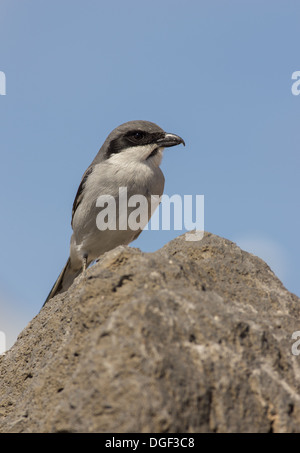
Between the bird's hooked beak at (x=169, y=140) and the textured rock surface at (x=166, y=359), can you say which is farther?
the bird's hooked beak at (x=169, y=140)

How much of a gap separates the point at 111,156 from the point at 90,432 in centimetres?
567

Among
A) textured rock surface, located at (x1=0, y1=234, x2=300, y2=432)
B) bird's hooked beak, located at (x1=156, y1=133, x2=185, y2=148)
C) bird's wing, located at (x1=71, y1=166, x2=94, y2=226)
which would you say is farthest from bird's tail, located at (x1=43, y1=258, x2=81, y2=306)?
textured rock surface, located at (x1=0, y1=234, x2=300, y2=432)

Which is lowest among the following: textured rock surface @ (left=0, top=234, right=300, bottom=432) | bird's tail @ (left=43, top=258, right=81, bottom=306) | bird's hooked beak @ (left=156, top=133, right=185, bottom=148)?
textured rock surface @ (left=0, top=234, right=300, bottom=432)

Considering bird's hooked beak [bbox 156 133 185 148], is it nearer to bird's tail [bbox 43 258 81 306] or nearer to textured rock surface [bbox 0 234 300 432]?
bird's tail [bbox 43 258 81 306]

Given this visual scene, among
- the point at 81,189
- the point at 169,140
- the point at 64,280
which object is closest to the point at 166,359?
the point at 169,140

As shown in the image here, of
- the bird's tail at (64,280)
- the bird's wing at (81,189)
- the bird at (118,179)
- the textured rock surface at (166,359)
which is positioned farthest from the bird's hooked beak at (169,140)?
the textured rock surface at (166,359)

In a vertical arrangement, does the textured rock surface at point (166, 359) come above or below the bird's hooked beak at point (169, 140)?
below

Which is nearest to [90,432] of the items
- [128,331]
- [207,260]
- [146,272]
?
[128,331]

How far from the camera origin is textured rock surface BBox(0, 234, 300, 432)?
3.17 m

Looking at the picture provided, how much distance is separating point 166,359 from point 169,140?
5428 mm

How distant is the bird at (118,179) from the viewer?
25.9 ft

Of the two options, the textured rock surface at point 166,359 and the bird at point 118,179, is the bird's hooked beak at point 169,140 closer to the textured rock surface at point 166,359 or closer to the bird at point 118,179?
the bird at point 118,179
